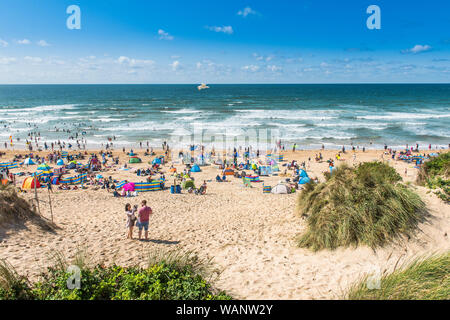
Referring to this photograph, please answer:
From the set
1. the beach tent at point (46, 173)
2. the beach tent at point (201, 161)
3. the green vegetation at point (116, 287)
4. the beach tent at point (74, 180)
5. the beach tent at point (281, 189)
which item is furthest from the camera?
the beach tent at point (201, 161)

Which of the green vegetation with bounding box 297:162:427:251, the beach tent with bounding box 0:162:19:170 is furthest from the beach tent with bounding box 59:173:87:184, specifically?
the green vegetation with bounding box 297:162:427:251

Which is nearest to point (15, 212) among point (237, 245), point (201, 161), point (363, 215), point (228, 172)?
point (237, 245)

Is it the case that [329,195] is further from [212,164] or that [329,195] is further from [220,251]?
[212,164]

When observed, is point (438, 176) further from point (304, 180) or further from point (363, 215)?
point (304, 180)

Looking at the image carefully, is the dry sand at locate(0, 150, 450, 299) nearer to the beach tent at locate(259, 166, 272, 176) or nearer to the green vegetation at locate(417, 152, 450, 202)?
the green vegetation at locate(417, 152, 450, 202)

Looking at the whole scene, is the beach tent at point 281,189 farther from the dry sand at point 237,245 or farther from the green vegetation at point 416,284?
the green vegetation at point 416,284

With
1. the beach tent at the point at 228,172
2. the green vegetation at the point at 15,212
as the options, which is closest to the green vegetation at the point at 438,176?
the green vegetation at the point at 15,212

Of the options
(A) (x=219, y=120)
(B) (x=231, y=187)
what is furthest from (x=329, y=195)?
(A) (x=219, y=120)
